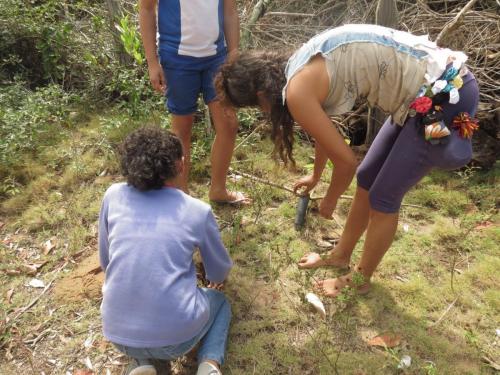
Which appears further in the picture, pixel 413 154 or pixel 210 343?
pixel 210 343

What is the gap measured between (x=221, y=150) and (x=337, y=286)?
45.1 inches

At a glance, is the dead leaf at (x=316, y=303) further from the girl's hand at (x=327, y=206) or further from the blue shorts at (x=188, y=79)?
the blue shorts at (x=188, y=79)

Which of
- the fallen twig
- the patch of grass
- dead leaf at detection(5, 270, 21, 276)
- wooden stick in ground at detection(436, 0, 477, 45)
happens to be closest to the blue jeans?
the patch of grass

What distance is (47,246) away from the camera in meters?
2.76

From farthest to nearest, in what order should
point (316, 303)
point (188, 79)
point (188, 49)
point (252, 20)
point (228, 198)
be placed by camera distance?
point (252, 20)
point (228, 198)
point (188, 79)
point (188, 49)
point (316, 303)

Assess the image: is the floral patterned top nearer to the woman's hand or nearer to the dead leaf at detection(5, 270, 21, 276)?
the woman's hand

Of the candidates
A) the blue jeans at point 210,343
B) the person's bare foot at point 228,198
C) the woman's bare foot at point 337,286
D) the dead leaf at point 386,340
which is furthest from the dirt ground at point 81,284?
the dead leaf at point 386,340

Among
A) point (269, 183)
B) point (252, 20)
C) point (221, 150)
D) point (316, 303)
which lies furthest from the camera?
point (252, 20)

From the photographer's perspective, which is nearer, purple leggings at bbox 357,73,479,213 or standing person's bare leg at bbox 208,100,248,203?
purple leggings at bbox 357,73,479,213

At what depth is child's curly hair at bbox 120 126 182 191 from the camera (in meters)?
1.63

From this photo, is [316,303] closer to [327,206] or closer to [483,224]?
[327,206]

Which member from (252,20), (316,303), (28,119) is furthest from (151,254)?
(252,20)

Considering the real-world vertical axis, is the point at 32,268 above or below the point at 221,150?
below

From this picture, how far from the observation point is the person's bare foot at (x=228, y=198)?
2.98m
